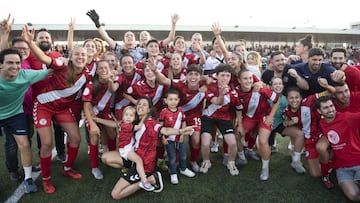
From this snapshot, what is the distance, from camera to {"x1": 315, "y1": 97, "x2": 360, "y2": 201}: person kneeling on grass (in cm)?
330

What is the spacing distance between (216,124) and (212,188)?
1.07 m

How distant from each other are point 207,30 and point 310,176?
27.0 m

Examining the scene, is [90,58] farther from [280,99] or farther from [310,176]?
[310,176]

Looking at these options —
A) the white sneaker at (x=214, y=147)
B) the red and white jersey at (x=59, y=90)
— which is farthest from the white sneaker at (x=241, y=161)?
the red and white jersey at (x=59, y=90)

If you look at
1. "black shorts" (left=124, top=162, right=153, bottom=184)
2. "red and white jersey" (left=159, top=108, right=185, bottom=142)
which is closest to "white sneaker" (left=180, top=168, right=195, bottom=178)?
"red and white jersey" (left=159, top=108, right=185, bottom=142)

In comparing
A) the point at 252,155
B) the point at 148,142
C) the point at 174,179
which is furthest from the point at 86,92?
the point at 252,155

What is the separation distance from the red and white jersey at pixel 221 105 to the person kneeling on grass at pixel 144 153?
2.79 ft

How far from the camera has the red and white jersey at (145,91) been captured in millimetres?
4230

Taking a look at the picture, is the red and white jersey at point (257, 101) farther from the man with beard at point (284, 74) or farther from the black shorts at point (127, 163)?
the black shorts at point (127, 163)

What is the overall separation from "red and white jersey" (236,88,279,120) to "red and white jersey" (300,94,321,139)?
42 centimetres

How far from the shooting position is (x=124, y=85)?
172 inches

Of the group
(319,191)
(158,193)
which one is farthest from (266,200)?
(158,193)

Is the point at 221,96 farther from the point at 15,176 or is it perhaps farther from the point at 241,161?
the point at 15,176

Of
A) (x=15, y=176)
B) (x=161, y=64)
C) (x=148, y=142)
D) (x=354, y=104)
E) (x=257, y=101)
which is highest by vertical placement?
(x=161, y=64)
